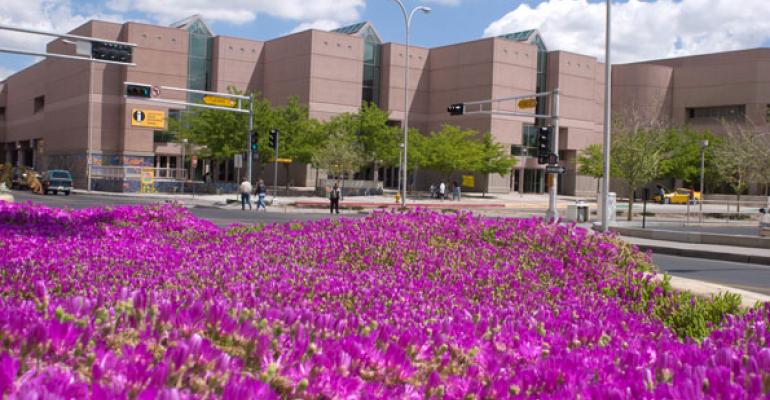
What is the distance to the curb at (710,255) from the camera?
19.0 metres

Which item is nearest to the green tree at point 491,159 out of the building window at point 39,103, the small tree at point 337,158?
the small tree at point 337,158

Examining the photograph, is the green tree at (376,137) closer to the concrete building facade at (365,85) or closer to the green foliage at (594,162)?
the concrete building facade at (365,85)

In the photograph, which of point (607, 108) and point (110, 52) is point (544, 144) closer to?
point (607, 108)

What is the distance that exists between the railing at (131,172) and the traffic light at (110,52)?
31.5m

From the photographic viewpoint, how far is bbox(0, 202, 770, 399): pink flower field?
2725mm

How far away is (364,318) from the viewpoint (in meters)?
4.60

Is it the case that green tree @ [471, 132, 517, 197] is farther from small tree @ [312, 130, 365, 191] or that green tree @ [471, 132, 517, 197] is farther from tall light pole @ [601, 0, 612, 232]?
tall light pole @ [601, 0, 612, 232]

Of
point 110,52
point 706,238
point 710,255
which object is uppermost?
point 110,52

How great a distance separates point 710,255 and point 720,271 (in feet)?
11.8

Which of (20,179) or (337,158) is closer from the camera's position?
(20,179)

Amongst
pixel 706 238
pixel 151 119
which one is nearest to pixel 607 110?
pixel 706 238

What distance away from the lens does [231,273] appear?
6500 millimetres

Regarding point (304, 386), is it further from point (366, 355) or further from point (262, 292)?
point (262, 292)

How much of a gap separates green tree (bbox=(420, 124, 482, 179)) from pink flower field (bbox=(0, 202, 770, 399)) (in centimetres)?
5448
